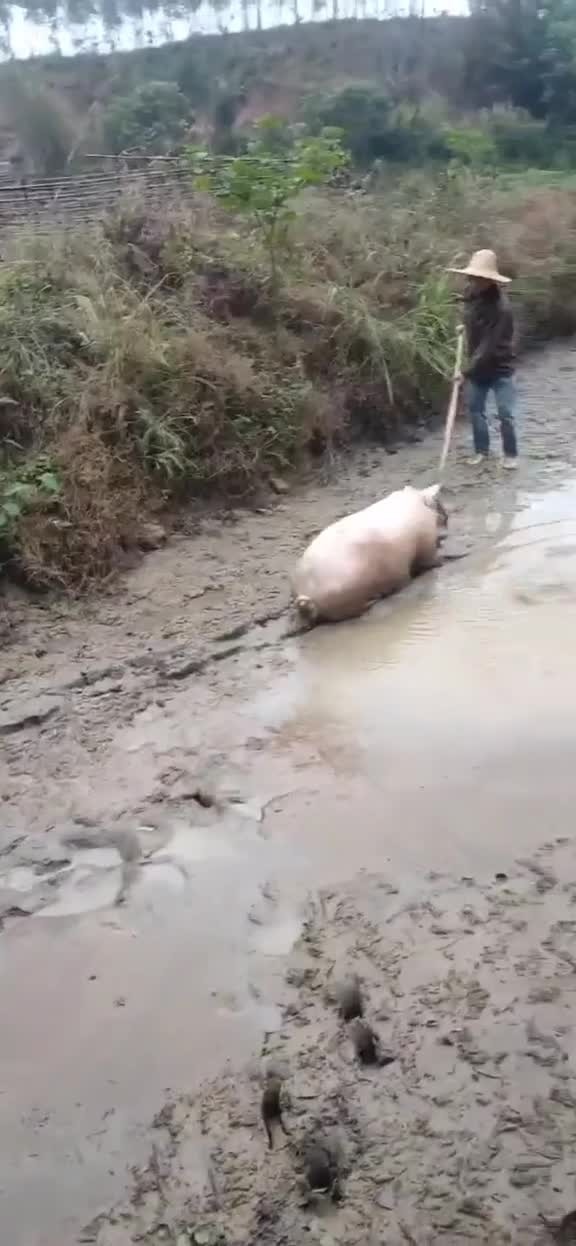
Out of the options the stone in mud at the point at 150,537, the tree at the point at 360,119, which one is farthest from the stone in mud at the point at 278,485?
the tree at the point at 360,119

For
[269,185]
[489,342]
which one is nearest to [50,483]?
[489,342]

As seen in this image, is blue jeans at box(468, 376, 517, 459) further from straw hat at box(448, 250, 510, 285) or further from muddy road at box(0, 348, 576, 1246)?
muddy road at box(0, 348, 576, 1246)

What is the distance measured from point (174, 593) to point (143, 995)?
301 cm

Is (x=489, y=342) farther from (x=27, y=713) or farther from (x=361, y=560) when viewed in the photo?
(x=27, y=713)

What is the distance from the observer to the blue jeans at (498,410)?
741 cm

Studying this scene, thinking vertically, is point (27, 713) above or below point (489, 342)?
below

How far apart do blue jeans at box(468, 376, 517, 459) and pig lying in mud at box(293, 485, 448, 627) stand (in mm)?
1921

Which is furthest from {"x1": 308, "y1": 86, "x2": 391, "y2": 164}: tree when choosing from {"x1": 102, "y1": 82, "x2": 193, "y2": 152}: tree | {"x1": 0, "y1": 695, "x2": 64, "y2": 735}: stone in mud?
{"x1": 0, "y1": 695, "x2": 64, "y2": 735}: stone in mud

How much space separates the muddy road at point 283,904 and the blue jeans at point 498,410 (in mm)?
1740

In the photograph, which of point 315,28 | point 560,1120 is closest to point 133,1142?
point 560,1120

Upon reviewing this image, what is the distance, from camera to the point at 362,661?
509 centimetres

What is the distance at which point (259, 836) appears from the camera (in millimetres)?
3887

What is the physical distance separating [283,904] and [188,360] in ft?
15.1

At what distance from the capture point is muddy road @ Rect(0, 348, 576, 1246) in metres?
2.57
